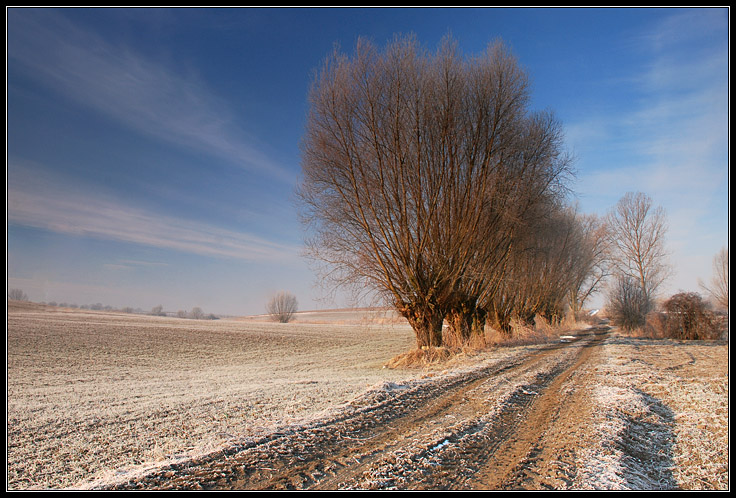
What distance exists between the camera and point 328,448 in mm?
3205

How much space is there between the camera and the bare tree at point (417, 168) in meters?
11.7

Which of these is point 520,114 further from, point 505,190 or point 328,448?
point 328,448

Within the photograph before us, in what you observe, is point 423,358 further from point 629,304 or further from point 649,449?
point 629,304

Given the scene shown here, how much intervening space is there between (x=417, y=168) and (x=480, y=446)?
964 cm

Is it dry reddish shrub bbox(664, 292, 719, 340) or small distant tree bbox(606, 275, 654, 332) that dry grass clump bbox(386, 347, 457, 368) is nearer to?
dry reddish shrub bbox(664, 292, 719, 340)

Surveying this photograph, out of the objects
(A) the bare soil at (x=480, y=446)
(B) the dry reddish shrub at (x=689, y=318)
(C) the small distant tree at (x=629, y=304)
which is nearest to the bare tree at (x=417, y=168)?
(A) the bare soil at (x=480, y=446)

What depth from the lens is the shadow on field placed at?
8.99ft

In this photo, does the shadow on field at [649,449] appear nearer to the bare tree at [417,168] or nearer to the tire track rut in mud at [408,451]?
the tire track rut in mud at [408,451]

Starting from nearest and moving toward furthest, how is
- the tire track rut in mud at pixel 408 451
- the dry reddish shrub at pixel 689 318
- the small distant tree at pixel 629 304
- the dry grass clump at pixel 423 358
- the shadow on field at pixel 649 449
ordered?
the tire track rut in mud at pixel 408 451
the shadow on field at pixel 649 449
the dry grass clump at pixel 423 358
the dry reddish shrub at pixel 689 318
the small distant tree at pixel 629 304

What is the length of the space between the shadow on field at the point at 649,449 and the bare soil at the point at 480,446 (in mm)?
12

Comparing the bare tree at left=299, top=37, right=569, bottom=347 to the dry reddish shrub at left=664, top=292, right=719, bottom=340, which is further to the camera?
the dry reddish shrub at left=664, top=292, right=719, bottom=340

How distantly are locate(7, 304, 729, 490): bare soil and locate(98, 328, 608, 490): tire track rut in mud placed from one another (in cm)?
1

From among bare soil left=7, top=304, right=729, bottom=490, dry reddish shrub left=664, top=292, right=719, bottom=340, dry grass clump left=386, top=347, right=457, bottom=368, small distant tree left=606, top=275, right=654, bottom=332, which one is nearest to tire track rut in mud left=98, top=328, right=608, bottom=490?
Answer: bare soil left=7, top=304, right=729, bottom=490

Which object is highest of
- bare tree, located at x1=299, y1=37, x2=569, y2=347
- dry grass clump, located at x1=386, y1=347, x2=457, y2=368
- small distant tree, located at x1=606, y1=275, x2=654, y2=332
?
bare tree, located at x1=299, y1=37, x2=569, y2=347
